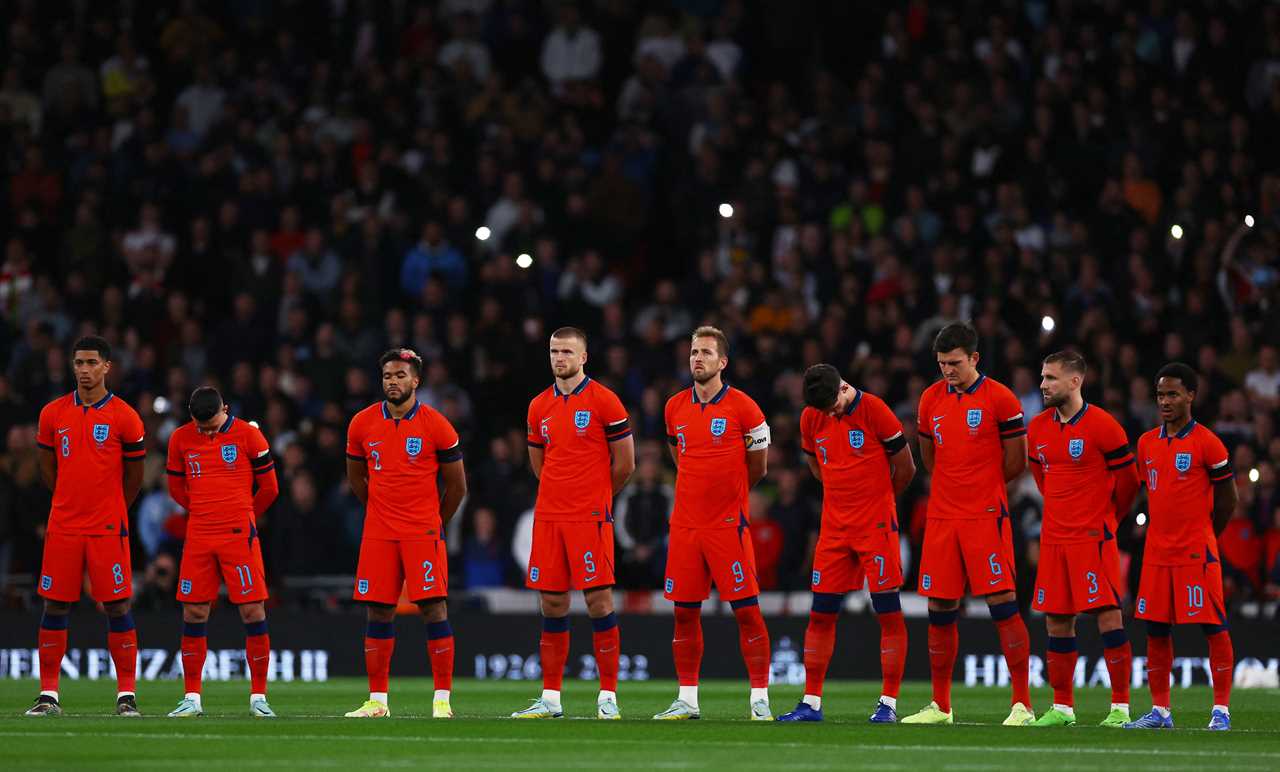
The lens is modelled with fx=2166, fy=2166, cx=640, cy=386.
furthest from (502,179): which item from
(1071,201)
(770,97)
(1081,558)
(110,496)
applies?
(1081,558)

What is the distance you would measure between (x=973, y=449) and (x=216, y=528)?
581cm

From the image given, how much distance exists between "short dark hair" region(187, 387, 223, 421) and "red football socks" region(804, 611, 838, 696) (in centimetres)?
485

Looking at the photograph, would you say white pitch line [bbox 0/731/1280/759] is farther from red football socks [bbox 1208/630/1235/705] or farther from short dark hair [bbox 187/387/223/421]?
short dark hair [bbox 187/387/223/421]

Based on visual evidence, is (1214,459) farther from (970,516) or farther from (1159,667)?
(970,516)

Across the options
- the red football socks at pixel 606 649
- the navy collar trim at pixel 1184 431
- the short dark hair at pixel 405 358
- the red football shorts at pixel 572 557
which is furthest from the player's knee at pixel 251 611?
the navy collar trim at pixel 1184 431

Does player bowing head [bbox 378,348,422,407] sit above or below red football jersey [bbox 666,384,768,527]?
above

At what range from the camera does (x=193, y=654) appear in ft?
54.3

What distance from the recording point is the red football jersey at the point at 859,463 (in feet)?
52.1

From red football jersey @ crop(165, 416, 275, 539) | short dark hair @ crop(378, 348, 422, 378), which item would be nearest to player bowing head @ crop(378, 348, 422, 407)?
short dark hair @ crop(378, 348, 422, 378)

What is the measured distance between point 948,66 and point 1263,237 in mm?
5261

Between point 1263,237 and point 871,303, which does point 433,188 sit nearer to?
point 871,303

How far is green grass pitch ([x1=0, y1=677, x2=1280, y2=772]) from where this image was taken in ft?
41.0

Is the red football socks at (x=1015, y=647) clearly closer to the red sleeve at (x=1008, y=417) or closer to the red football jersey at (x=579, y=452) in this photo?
the red sleeve at (x=1008, y=417)

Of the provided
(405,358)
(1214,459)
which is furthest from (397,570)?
(1214,459)
